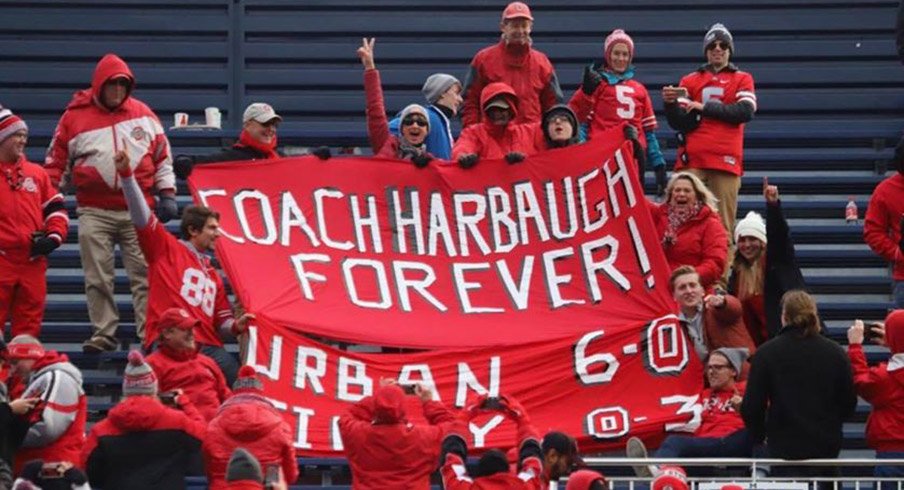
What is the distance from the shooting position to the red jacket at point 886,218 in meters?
15.5

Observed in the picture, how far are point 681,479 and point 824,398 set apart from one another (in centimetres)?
104

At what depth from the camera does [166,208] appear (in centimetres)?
1558

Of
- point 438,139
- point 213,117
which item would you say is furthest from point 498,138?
point 213,117

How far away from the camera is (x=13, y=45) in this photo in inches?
807

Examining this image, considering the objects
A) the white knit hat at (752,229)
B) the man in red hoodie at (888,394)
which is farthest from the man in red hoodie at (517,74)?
the man in red hoodie at (888,394)

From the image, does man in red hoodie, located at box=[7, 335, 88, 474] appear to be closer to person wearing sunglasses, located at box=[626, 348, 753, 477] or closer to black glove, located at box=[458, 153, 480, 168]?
person wearing sunglasses, located at box=[626, 348, 753, 477]

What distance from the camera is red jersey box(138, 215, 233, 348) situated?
47.3 ft

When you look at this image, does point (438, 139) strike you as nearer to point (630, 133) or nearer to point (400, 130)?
point (400, 130)

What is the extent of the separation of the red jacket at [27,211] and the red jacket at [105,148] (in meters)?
0.24

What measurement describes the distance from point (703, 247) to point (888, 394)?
6.30ft

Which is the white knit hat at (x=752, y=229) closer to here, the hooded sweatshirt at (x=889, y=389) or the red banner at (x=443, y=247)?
the red banner at (x=443, y=247)

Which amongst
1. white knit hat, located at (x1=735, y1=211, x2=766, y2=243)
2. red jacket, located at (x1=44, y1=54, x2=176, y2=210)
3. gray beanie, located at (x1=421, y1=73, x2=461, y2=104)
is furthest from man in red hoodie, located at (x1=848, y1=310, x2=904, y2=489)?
red jacket, located at (x1=44, y1=54, x2=176, y2=210)

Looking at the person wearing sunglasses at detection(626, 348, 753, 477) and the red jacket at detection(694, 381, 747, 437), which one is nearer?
the person wearing sunglasses at detection(626, 348, 753, 477)

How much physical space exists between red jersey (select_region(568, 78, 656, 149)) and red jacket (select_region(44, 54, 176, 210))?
105 inches
